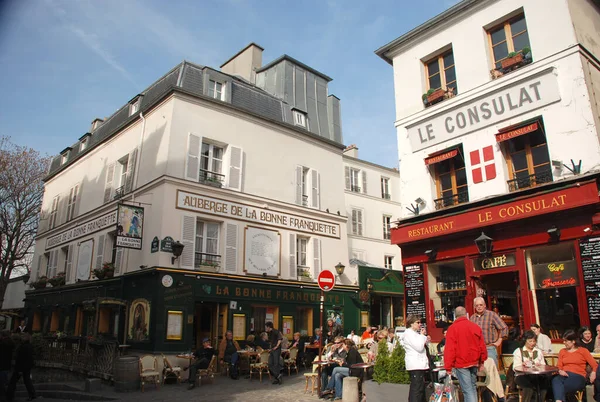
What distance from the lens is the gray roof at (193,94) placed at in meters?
16.6

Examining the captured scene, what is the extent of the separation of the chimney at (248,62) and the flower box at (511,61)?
1344 centimetres

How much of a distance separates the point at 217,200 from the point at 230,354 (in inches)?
211

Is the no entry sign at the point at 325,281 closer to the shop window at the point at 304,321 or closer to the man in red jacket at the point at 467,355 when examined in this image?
the man in red jacket at the point at 467,355

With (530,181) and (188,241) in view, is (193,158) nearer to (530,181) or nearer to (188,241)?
(188,241)

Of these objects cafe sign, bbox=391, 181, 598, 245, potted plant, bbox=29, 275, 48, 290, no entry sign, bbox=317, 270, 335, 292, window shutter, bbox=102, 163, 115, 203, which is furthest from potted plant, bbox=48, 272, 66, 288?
cafe sign, bbox=391, 181, 598, 245

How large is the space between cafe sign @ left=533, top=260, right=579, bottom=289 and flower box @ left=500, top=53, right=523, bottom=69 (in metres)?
4.79

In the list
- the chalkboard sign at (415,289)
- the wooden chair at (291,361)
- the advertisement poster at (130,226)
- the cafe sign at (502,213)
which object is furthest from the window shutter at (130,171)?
the chalkboard sign at (415,289)

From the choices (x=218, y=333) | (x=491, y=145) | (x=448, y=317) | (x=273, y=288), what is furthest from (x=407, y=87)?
(x=218, y=333)

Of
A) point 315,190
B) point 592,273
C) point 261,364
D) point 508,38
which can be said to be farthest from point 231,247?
point 592,273

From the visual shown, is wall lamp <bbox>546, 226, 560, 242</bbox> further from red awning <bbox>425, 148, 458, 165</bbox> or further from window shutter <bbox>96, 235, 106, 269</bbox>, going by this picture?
window shutter <bbox>96, 235, 106, 269</bbox>

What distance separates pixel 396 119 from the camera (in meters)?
13.4

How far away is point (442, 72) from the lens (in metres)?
12.6

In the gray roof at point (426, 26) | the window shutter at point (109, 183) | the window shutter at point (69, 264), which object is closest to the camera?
the gray roof at point (426, 26)

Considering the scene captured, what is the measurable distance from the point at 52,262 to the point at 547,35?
22.1 meters
